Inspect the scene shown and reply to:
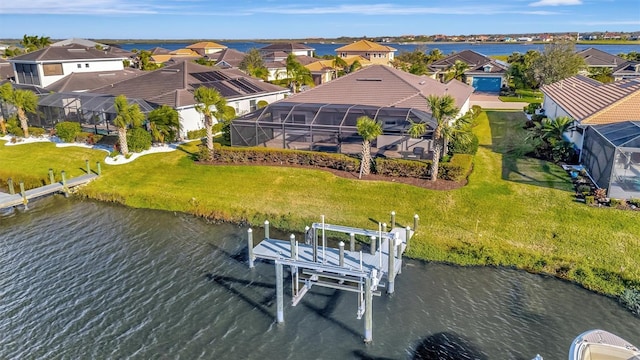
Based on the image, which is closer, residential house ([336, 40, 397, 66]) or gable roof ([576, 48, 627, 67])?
gable roof ([576, 48, 627, 67])

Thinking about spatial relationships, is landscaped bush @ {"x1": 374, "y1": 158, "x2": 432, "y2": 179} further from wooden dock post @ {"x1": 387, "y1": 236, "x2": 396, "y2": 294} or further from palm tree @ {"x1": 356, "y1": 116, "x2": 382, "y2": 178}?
wooden dock post @ {"x1": 387, "y1": 236, "x2": 396, "y2": 294}

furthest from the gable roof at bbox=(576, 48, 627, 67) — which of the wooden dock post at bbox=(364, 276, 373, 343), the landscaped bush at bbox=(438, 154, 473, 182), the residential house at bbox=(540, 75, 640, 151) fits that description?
the wooden dock post at bbox=(364, 276, 373, 343)

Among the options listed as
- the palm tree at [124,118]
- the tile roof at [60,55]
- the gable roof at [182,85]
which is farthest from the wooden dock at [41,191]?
the tile roof at [60,55]

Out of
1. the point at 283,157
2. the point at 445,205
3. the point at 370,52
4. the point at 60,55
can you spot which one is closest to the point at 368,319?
the point at 445,205

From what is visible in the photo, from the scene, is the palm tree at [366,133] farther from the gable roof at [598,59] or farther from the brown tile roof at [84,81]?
the gable roof at [598,59]

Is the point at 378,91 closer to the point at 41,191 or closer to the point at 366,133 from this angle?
the point at 366,133
